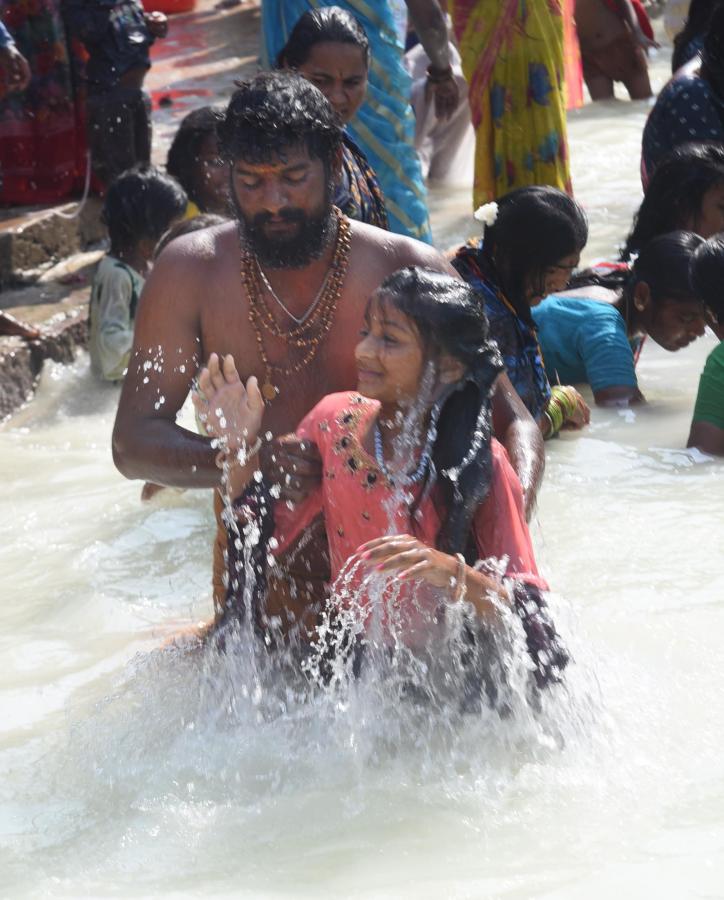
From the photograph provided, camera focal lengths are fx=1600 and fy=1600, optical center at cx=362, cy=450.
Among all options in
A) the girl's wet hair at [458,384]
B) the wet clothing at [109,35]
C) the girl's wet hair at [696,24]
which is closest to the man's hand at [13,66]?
the wet clothing at [109,35]

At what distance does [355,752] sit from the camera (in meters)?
3.51

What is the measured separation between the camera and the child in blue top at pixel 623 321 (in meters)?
5.59

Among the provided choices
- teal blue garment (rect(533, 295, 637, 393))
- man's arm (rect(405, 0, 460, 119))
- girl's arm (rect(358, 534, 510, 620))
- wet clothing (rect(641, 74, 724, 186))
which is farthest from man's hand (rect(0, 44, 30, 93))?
girl's arm (rect(358, 534, 510, 620))

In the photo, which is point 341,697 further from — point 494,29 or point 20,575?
point 494,29

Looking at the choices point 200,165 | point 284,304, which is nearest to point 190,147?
point 200,165

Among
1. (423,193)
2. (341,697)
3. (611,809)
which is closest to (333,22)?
(423,193)

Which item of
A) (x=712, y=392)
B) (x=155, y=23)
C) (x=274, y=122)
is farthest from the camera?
(x=155, y=23)

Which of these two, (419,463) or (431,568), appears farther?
(419,463)

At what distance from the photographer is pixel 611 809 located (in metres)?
3.22

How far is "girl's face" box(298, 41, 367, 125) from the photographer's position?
492 centimetres

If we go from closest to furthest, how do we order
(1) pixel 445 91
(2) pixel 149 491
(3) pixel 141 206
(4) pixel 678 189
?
(2) pixel 149 491 < (4) pixel 678 189 < (3) pixel 141 206 < (1) pixel 445 91

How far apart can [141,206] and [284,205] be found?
2.69m

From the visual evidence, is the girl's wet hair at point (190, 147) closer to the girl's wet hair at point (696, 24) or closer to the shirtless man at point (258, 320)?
the girl's wet hair at point (696, 24)

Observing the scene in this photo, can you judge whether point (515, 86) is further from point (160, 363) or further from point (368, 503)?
point (368, 503)
